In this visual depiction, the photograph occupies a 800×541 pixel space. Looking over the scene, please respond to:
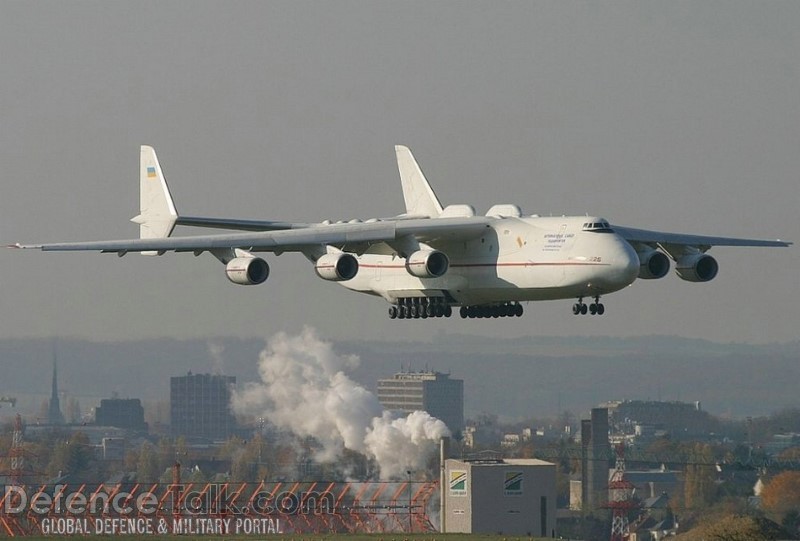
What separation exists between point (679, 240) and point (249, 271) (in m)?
12.2

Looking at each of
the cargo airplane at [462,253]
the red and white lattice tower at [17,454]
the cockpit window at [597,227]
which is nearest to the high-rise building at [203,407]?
the red and white lattice tower at [17,454]

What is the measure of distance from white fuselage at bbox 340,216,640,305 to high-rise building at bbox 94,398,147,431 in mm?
41239

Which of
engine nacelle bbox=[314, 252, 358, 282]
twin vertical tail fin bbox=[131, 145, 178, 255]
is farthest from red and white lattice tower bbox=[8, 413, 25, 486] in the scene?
A: engine nacelle bbox=[314, 252, 358, 282]

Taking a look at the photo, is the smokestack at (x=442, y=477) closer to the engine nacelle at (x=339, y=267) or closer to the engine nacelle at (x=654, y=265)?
the engine nacelle at (x=654, y=265)

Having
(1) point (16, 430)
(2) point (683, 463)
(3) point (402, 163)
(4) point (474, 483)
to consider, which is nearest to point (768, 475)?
(2) point (683, 463)

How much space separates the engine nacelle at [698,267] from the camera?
46.7 m

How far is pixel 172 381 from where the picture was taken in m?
84.8

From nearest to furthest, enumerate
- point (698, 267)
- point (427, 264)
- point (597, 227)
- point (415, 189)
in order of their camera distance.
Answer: point (597, 227) < point (427, 264) < point (698, 267) < point (415, 189)

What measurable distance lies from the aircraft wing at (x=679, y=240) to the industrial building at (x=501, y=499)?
56.9 feet

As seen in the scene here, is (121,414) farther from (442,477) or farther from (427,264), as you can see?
(427,264)

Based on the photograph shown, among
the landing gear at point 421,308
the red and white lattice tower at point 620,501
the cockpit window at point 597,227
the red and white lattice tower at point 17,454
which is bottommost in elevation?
the red and white lattice tower at point 620,501

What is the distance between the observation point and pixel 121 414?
3452 inches

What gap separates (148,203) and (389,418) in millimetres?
29213

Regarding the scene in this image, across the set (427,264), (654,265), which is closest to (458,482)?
(654,265)
